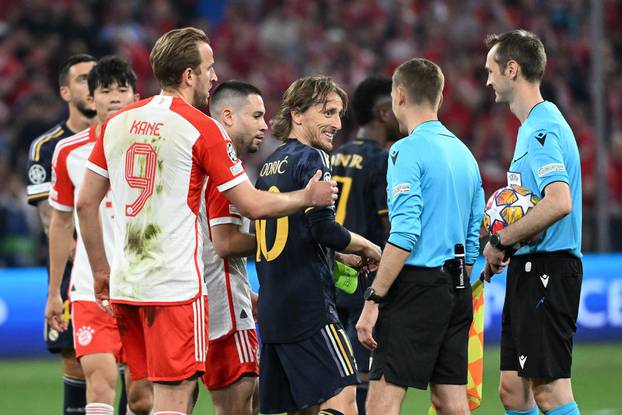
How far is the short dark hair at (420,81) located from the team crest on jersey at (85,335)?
8.99 feet

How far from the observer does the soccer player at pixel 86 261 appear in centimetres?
727

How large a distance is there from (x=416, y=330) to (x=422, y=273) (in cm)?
29

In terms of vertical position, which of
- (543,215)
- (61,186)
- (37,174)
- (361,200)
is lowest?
(543,215)

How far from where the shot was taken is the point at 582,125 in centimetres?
1653

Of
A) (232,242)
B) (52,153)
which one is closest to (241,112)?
(232,242)

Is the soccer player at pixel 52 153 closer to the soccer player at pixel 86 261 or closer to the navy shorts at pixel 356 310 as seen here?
the soccer player at pixel 86 261

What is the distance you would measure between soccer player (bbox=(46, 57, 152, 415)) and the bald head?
1198mm

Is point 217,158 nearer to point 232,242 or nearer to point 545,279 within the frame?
point 232,242

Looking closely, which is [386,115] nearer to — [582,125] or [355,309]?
[355,309]

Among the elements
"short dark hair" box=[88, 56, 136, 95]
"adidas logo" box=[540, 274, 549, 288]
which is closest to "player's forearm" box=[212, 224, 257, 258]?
"adidas logo" box=[540, 274, 549, 288]

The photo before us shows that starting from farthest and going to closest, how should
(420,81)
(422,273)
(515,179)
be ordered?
(515,179) < (420,81) < (422,273)

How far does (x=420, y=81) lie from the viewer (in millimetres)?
5914

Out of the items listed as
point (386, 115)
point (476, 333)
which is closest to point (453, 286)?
point (476, 333)

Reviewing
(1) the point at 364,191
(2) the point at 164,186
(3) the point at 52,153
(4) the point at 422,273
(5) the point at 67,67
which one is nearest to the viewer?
(2) the point at 164,186
